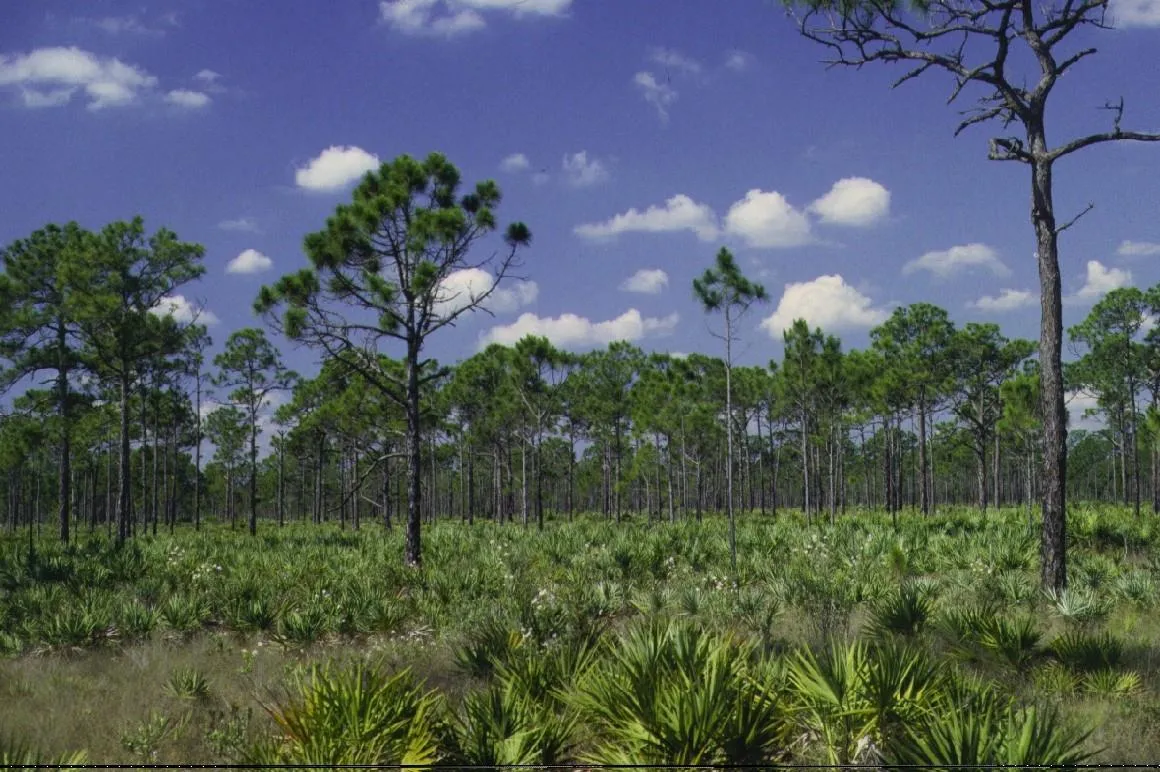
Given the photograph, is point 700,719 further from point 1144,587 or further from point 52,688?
point 1144,587

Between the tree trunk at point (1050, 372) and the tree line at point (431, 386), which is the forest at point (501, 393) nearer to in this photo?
the tree line at point (431, 386)

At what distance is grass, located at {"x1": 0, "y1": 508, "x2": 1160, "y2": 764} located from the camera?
17.2ft

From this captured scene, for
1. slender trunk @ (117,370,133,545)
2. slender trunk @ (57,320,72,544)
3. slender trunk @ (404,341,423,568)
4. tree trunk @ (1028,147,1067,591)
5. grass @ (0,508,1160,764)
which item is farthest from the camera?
slender trunk @ (57,320,72,544)

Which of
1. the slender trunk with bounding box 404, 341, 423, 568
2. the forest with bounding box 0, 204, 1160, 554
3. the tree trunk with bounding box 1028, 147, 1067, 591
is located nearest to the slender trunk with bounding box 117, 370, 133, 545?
the forest with bounding box 0, 204, 1160, 554

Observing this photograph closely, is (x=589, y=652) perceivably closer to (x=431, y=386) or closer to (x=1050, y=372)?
(x=1050, y=372)

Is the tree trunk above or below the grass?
above

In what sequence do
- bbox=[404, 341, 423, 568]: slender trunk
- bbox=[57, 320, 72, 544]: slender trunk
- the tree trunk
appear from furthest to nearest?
bbox=[57, 320, 72, 544]: slender trunk
bbox=[404, 341, 423, 568]: slender trunk
the tree trunk

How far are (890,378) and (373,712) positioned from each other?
131ft

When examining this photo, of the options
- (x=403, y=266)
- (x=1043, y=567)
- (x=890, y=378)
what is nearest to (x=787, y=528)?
(x=1043, y=567)

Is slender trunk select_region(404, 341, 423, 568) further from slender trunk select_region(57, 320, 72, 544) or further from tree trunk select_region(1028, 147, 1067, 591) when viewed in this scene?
slender trunk select_region(57, 320, 72, 544)

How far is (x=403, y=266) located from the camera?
1945 centimetres

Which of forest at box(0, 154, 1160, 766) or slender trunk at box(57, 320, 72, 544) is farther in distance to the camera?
slender trunk at box(57, 320, 72, 544)

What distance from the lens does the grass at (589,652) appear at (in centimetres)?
524

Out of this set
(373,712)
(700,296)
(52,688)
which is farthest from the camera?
(700,296)
